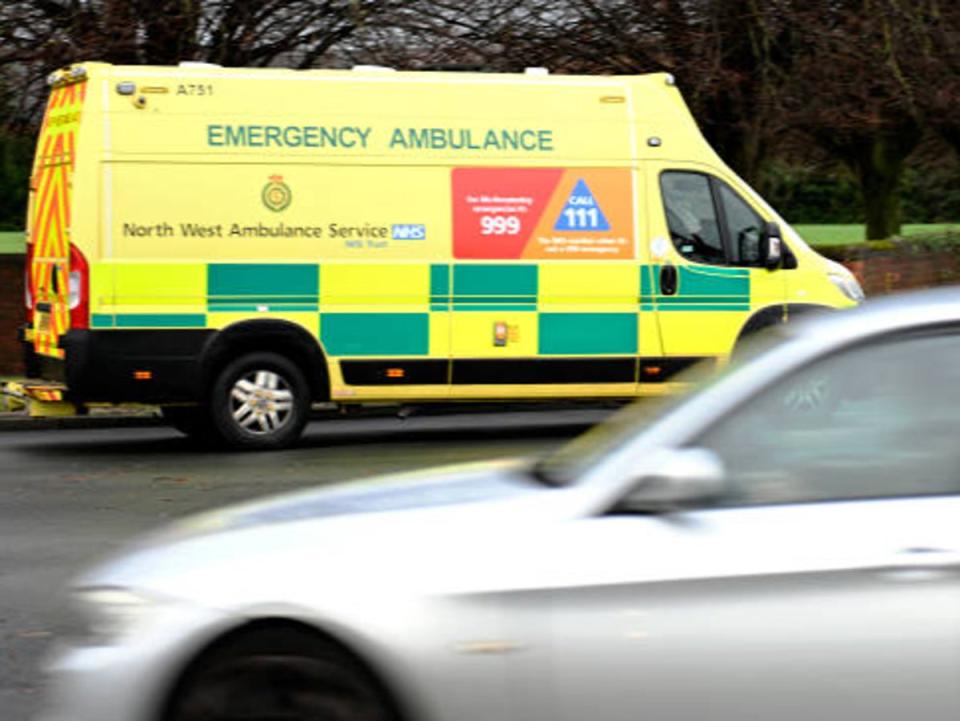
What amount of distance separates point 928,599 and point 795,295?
10017 mm

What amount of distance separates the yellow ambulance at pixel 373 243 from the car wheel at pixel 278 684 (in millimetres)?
8565

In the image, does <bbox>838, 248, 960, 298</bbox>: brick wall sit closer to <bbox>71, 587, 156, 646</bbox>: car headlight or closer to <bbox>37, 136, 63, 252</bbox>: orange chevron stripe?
<bbox>37, 136, 63, 252</bbox>: orange chevron stripe

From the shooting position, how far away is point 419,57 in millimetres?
19547

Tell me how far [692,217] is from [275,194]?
3.13 m

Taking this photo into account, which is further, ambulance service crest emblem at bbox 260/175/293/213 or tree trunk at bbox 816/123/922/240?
tree trunk at bbox 816/123/922/240

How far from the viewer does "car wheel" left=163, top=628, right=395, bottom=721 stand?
14.0 ft

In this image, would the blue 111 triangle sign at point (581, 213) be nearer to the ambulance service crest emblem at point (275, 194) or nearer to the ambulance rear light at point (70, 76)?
the ambulance service crest emblem at point (275, 194)

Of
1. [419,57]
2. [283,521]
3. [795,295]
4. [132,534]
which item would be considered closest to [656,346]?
[795,295]

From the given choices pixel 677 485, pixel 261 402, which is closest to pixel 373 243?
pixel 261 402

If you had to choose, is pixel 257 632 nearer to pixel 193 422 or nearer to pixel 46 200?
pixel 46 200

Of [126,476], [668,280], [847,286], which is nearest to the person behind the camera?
[126,476]

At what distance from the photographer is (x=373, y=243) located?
13141 mm

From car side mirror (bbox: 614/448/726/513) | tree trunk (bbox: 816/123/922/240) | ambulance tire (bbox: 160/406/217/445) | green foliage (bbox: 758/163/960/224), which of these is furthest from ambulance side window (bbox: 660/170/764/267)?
green foliage (bbox: 758/163/960/224)

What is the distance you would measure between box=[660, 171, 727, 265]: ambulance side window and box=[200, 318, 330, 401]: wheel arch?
2.79 metres
